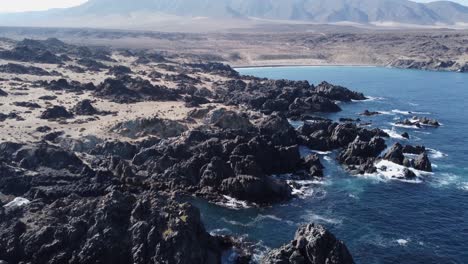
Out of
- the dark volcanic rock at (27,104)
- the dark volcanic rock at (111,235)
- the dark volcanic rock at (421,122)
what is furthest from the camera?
the dark volcanic rock at (421,122)

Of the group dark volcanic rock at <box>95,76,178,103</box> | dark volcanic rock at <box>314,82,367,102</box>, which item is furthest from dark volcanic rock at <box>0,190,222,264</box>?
dark volcanic rock at <box>314,82,367,102</box>

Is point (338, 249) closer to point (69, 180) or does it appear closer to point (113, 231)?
point (113, 231)

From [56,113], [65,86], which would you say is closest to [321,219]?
[56,113]

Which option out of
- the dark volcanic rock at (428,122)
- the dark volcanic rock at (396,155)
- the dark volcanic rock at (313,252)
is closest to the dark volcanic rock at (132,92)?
the dark volcanic rock at (428,122)

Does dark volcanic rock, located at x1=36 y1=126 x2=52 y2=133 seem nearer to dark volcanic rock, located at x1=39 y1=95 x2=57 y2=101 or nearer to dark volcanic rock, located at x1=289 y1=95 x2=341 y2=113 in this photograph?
dark volcanic rock, located at x1=39 y1=95 x2=57 y2=101

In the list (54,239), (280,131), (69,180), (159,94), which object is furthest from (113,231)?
(159,94)

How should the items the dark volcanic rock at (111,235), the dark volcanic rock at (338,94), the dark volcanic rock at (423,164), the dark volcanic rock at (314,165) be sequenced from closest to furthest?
the dark volcanic rock at (111,235) < the dark volcanic rock at (314,165) < the dark volcanic rock at (423,164) < the dark volcanic rock at (338,94)

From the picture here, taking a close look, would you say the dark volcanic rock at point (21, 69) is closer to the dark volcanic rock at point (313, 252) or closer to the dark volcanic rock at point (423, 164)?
the dark volcanic rock at point (423, 164)
